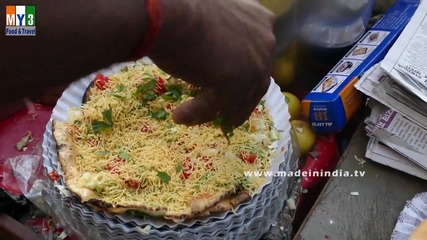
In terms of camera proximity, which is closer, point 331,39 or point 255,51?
point 255,51

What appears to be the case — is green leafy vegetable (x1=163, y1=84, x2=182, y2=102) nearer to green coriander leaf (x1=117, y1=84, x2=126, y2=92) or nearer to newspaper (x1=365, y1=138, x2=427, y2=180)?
green coriander leaf (x1=117, y1=84, x2=126, y2=92)

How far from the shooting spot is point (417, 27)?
1.38 meters

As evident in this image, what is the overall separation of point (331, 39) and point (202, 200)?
0.75 m

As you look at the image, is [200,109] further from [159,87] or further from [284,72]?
[284,72]

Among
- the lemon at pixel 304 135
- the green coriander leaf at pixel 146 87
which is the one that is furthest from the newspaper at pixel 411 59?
the green coriander leaf at pixel 146 87

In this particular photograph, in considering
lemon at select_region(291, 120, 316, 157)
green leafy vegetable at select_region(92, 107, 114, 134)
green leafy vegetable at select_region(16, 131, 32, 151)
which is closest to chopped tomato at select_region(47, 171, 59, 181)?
green leafy vegetable at select_region(92, 107, 114, 134)

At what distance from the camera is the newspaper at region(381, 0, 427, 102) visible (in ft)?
3.97

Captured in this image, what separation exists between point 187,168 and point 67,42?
1.64 ft

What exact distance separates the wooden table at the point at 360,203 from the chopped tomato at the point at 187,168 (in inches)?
10.7

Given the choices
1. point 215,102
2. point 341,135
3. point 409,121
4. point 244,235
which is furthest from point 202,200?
point 341,135

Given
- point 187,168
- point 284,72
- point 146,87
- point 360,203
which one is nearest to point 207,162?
point 187,168

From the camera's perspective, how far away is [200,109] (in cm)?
79

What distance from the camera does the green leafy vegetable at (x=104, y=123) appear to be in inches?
45.6

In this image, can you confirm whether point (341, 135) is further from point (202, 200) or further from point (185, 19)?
point (185, 19)
